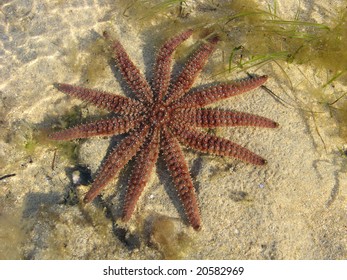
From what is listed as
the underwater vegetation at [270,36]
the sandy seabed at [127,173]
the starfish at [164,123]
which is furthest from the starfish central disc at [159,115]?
the underwater vegetation at [270,36]

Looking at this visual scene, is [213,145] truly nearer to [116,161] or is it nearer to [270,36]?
[116,161]

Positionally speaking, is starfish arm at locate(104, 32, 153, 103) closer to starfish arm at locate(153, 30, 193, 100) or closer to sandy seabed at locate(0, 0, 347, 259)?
starfish arm at locate(153, 30, 193, 100)

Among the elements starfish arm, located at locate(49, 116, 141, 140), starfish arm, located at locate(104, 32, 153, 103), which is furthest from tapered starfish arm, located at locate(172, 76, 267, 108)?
starfish arm, located at locate(49, 116, 141, 140)

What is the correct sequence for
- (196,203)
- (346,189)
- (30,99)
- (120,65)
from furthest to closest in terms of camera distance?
(30,99) < (120,65) < (346,189) < (196,203)

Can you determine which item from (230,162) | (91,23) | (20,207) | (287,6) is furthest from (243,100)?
(20,207)

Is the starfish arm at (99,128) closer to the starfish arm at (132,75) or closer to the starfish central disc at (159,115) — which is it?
the starfish central disc at (159,115)

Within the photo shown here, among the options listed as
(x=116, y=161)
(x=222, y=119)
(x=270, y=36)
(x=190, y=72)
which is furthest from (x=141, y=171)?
(x=270, y=36)
